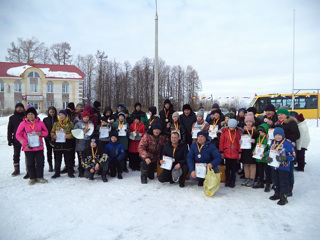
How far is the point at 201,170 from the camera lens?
5215 millimetres

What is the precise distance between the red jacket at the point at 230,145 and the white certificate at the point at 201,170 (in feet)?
2.55

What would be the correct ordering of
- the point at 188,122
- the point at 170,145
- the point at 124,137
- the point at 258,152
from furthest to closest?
the point at 124,137 → the point at 188,122 → the point at 170,145 → the point at 258,152

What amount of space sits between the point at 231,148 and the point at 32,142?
4.98 meters

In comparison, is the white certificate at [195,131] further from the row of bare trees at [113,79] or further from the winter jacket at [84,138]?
the row of bare trees at [113,79]

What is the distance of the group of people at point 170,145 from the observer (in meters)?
5.17

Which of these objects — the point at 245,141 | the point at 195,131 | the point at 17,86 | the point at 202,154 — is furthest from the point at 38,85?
the point at 245,141

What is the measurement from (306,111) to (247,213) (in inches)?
979

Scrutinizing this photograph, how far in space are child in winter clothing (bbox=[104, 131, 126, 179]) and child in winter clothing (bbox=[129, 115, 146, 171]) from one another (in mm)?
626

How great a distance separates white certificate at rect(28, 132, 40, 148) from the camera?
559 centimetres

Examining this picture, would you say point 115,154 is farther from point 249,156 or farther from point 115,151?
point 249,156

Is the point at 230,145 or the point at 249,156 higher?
the point at 230,145

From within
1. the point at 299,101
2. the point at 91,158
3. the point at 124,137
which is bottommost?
the point at 91,158

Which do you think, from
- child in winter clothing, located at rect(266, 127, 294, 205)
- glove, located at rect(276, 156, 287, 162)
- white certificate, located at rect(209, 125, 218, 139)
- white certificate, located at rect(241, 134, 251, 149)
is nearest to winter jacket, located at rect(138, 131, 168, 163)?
white certificate, located at rect(209, 125, 218, 139)

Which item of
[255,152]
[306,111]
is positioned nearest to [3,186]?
[255,152]
